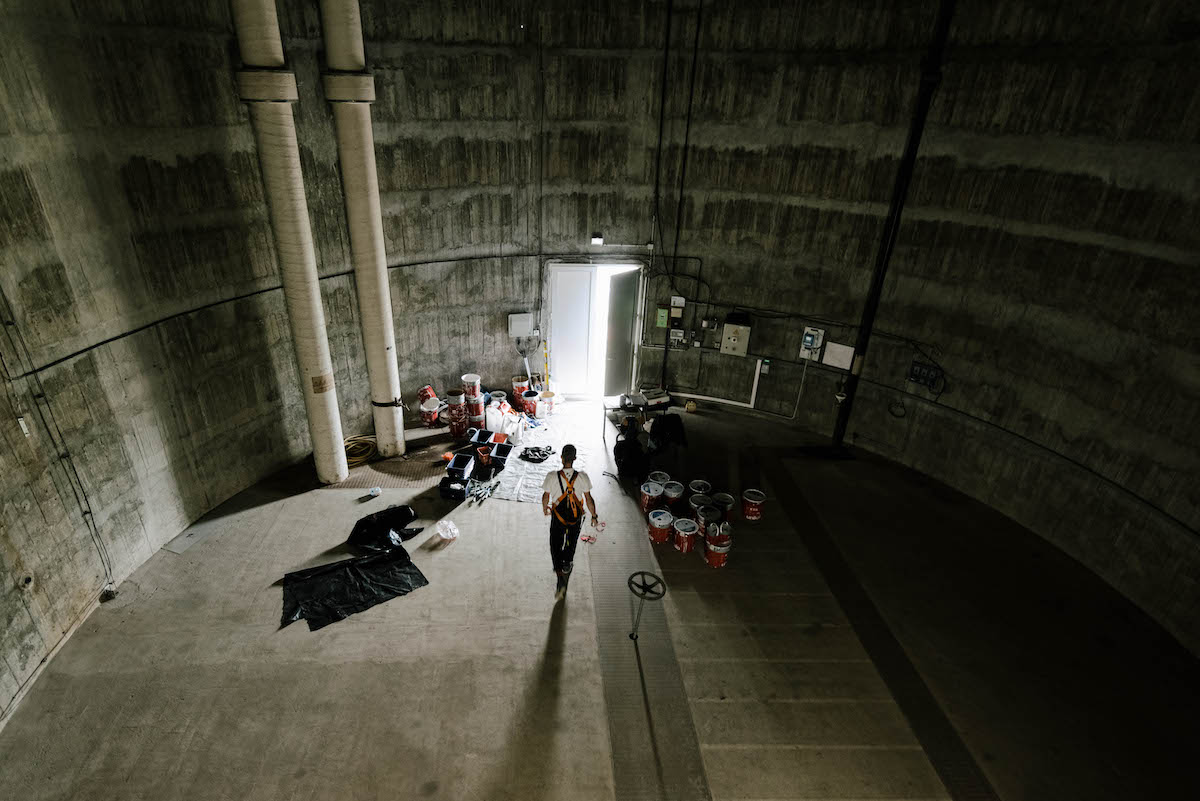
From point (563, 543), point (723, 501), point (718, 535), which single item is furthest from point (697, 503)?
point (563, 543)

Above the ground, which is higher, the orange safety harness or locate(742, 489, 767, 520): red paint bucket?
the orange safety harness

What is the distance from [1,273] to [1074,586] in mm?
12681

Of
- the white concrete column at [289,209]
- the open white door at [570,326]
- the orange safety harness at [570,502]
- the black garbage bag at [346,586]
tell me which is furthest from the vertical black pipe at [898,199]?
the white concrete column at [289,209]

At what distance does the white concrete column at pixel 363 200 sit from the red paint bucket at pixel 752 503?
5.65 meters

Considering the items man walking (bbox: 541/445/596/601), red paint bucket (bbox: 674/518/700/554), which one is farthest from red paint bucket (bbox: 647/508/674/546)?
man walking (bbox: 541/445/596/601)

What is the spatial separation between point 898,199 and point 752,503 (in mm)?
5192

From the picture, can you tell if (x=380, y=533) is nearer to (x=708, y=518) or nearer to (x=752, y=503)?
(x=708, y=518)

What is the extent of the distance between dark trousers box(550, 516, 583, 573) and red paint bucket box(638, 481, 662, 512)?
1.72m

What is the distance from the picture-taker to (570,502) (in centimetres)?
715

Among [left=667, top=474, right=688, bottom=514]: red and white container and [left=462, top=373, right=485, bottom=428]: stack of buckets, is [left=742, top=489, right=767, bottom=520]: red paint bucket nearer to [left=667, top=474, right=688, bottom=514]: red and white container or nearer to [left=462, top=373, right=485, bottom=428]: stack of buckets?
[left=667, top=474, right=688, bottom=514]: red and white container

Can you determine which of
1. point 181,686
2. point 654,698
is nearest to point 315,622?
point 181,686

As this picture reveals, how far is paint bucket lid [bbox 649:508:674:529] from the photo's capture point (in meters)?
8.36

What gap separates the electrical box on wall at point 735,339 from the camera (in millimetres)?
11516

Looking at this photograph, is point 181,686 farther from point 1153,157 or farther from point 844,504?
point 1153,157
